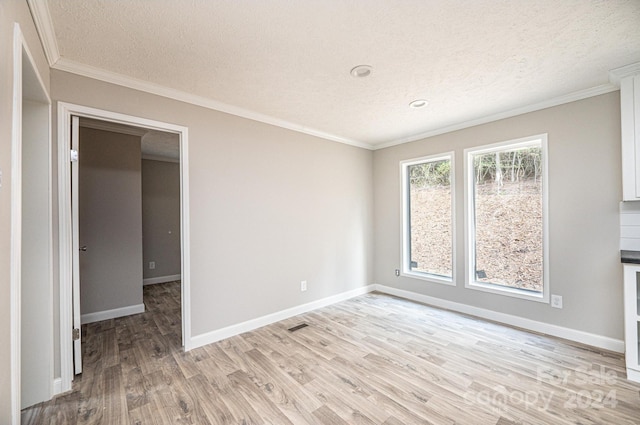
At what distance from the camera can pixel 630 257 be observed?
2.14 m

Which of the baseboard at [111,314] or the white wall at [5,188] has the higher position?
the white wall at [5,188]

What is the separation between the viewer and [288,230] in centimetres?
349

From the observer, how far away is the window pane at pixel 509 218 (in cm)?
305

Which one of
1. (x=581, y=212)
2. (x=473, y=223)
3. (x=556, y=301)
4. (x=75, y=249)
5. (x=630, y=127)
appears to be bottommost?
(x=556, y=301)

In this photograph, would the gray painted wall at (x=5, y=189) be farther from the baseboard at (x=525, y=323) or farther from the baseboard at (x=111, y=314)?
the baseboard at (x=525, y=323)

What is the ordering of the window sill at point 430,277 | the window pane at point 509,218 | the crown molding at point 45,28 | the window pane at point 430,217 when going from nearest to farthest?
the crown molding at point 45,28 < the window pane at point 509,218 < the window sill at point 430,277 < the window pane at point 430,217

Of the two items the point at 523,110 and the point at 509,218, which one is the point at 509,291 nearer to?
the point at 509,218

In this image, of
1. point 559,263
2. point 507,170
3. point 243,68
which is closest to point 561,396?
point 559,263

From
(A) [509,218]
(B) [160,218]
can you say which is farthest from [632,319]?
(B) [160,218]

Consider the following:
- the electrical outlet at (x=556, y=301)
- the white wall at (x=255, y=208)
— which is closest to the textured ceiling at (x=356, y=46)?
the white wall at (x=255, y=208)

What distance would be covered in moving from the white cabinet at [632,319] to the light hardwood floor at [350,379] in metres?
0.12

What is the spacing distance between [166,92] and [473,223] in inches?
152

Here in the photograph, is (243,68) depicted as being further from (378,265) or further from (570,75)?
(378,265)

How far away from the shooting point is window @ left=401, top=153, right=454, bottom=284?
3787 millimetres
